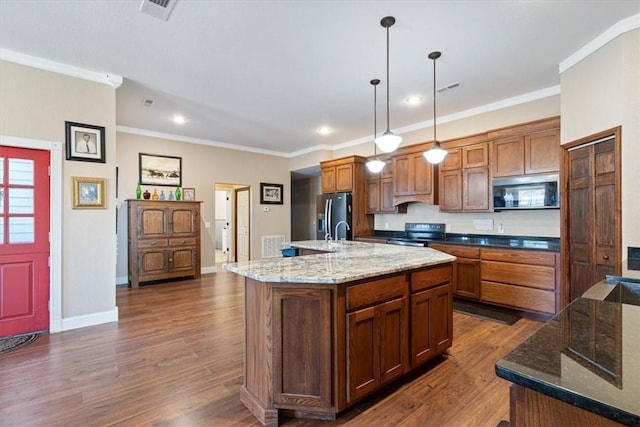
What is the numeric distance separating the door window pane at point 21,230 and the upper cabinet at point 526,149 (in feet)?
18.3

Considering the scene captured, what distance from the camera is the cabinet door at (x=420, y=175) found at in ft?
16.2

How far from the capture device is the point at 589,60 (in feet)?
9.57

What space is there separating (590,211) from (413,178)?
254 cm

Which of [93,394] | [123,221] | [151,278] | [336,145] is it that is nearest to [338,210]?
[336,145]

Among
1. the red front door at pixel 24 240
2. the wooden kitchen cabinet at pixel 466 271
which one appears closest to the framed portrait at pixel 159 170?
the red front door at pixel 24 240

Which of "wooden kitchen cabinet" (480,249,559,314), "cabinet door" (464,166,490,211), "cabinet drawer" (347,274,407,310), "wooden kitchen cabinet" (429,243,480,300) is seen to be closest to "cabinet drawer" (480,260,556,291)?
"wooden kitchen cabinet" (480,249,559,314)

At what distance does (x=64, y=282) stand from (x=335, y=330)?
10.7 ft

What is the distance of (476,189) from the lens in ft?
14.4

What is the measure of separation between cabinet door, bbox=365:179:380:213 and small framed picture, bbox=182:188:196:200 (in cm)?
362

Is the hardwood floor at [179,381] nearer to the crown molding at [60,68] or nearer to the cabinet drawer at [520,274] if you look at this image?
the cabinet drawer at [520,274]

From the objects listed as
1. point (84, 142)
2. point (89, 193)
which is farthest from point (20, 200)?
point (84, 142)

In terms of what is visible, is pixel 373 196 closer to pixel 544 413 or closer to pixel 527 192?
pixel 527 192

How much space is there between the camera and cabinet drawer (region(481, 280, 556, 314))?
11.6ft

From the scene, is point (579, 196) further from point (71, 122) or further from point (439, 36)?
point (71, 122)
